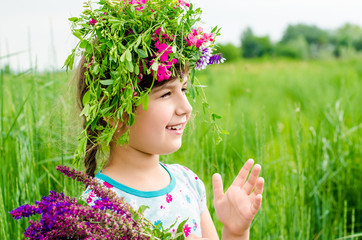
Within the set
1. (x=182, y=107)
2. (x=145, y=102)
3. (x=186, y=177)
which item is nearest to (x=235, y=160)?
(x=186, y=177)

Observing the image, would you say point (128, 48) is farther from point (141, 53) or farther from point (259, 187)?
point (259, 187)

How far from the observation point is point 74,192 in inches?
77.0

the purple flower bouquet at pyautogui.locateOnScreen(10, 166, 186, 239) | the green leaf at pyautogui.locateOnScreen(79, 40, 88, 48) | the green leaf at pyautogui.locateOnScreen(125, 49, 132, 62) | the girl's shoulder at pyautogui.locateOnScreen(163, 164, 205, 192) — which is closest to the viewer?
the purple flower bouquet at pyautogui.locateOnScreen(10, 166, 186, 239)

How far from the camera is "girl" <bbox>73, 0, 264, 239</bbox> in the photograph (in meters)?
1.42

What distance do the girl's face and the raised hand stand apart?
220mm

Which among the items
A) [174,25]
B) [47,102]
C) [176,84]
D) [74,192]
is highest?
[174,25]

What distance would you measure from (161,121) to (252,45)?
1920 inches

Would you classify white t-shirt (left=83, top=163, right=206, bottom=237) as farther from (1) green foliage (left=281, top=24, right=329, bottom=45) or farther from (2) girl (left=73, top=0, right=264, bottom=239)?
(1) green foliage (left=281, top=24, right=329, bottom=45)

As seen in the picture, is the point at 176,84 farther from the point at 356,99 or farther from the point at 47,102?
the point at 356,99

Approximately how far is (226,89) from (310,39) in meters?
55.3

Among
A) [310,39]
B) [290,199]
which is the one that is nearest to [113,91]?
[290,199]

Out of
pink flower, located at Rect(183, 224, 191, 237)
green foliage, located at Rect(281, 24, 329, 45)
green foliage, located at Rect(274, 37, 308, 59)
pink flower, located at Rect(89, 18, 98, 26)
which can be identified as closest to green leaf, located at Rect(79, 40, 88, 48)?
pink flower, located at Rect(89, 18, 98, 26)

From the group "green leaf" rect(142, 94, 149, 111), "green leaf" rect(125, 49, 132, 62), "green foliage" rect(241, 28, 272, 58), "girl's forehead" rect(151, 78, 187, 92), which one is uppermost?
"green leaf" rect(125, 49, 132, 62)

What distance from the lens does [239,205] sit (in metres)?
1.46
